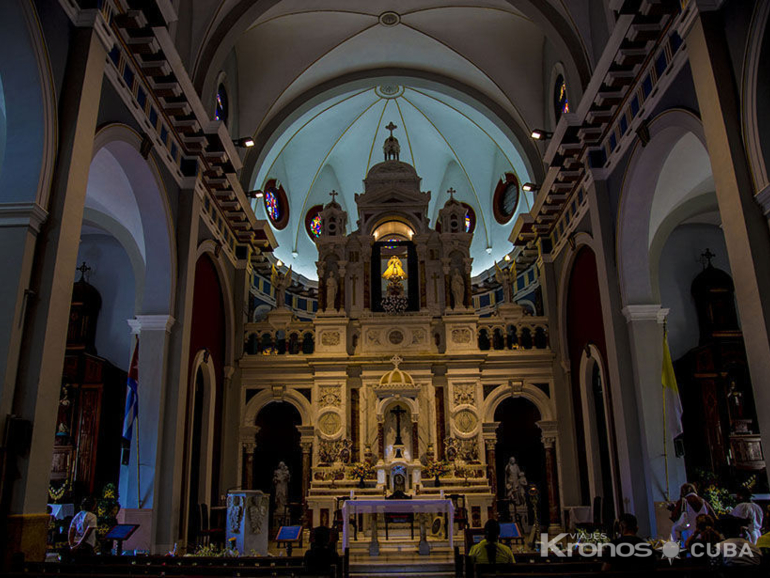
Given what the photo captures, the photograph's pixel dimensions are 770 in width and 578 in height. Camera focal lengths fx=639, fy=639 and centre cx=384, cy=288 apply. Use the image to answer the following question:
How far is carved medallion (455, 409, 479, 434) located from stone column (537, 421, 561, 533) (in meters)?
1.75

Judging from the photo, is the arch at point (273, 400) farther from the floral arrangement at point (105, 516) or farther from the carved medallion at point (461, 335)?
the floral arrangement at point (105, 516)

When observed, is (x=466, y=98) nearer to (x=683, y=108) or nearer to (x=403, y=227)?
(x=403, y=227)

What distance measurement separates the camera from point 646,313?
11750mm

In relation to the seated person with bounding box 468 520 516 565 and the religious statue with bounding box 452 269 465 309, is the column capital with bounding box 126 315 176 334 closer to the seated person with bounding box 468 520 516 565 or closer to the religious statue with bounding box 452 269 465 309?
the seated person with bounding box 468 520 516 565

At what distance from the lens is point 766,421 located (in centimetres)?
707

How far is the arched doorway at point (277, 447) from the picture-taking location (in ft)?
63.5

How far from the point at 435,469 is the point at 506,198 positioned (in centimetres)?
1125

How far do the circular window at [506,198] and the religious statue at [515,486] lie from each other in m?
9.53

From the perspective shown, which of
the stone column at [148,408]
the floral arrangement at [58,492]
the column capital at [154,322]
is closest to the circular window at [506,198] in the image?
the column capital at [154,322]

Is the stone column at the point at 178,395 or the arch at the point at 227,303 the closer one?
the stone column at the point at 178,395

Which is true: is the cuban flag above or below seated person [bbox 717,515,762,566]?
above

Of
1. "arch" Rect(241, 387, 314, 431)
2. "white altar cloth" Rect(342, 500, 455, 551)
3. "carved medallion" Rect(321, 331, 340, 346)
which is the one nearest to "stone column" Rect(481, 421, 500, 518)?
"white altar cloth" Rect(342, 500, 455, 551)

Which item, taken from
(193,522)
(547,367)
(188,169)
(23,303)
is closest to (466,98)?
(547,367)

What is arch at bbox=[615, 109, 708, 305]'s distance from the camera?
11.4 metres
